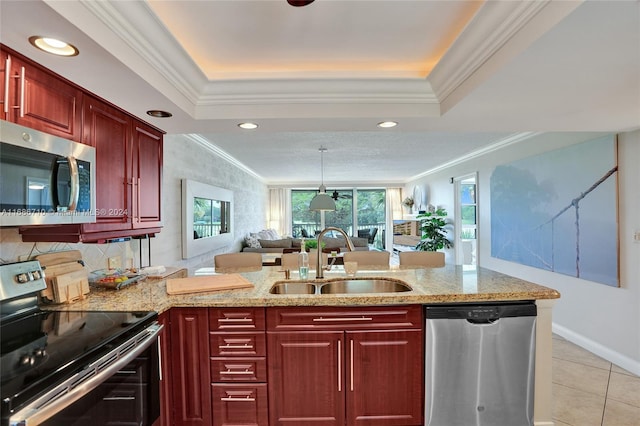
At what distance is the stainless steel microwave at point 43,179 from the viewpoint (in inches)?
46.7

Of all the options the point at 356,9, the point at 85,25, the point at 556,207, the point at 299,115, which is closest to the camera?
the point at 85,25

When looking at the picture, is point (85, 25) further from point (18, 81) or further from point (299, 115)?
point (299, 115)

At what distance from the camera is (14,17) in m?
1.11

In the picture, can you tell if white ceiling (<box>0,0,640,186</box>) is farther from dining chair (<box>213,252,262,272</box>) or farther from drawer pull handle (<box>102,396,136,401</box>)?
drawer pull handle (<box>102,396,136,401</box>)

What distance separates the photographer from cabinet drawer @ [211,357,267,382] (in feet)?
5.75

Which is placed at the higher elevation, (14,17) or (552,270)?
(14,17)

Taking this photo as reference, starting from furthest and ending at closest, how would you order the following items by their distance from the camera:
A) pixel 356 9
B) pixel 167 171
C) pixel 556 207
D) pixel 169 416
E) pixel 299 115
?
pixel 556 207, pixel 167 171, pixel 299 115, pixel 169 416, pixel 356 9

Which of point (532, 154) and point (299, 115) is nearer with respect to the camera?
point (299, 115)

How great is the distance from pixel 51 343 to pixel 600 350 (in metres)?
4.35

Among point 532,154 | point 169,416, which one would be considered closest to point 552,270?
point 532,154

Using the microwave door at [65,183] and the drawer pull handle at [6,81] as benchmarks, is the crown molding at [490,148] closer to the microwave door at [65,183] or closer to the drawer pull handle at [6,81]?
the microwave door at [65,183]

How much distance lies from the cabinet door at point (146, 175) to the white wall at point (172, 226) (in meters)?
0.38

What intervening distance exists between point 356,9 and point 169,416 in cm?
239

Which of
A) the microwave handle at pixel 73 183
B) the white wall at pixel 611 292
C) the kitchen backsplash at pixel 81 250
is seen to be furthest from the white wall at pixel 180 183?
the white wall at pixel 611 292
